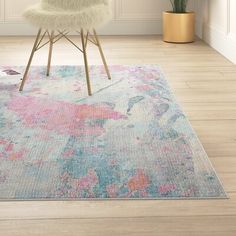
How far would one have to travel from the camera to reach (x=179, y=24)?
175 inches

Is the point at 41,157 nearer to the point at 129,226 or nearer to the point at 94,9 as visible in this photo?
the point at 129,226

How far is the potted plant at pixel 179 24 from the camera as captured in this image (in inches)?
175

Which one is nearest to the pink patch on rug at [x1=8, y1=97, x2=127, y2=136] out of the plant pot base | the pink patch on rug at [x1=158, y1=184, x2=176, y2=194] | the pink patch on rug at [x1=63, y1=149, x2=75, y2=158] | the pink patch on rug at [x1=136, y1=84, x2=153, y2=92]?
the pink patch on rug at [x1=63, y1=149, x2=75, y2=158]

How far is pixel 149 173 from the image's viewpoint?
5.52 feet

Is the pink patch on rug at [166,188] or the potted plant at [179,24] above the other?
the potted plant at [179,24]

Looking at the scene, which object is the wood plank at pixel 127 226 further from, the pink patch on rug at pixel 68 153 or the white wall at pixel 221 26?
the white wall at pixel 221 26

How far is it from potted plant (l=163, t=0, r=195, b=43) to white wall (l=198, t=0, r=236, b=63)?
0.57 ft

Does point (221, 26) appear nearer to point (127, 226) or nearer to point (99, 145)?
point (99, 145)

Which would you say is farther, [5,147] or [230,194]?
[5,147]

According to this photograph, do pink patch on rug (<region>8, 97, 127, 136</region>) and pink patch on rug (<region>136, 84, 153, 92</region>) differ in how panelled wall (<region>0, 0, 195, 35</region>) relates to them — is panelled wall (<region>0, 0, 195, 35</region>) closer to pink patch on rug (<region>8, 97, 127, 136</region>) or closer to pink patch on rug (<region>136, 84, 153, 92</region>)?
pink patch on rug (<region>136, 84, 153, 92</region>)

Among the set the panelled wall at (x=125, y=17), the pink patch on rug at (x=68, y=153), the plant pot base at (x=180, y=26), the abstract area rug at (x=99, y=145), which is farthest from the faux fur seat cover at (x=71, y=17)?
the panelled wall at (x=125, y=17)

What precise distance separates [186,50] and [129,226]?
2.97 meters

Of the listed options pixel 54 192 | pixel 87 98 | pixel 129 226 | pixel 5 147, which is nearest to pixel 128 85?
pixel 87 98

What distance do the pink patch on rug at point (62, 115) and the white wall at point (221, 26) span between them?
1.59 meters
